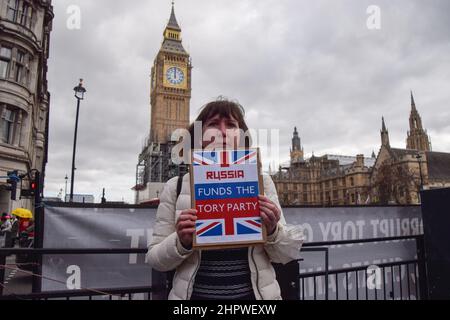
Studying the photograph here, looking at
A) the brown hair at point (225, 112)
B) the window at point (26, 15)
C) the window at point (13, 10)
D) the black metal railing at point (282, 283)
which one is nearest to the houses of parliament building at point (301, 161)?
the window at point (26, 15)

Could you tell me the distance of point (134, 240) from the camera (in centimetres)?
380

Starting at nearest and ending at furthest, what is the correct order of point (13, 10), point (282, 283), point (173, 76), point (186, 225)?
point (186, 225) < point (282, 283) < point (13, 10) < point (173, 76)

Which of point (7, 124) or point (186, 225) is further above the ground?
point (7, 124)

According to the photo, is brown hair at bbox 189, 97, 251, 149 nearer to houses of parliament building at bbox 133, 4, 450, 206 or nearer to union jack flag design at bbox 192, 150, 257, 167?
union jack flag design at bbox 192, 150, 257, 167

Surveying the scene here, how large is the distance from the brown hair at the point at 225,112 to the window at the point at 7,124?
21506 mm

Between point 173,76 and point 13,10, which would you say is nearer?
point 13,10

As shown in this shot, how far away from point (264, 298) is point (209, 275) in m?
0.35

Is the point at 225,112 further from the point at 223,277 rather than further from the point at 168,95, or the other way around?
the point at 168,95

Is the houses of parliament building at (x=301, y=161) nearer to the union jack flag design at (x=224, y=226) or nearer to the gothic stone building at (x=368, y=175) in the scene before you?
the gothic stone building at (x=368, y=175)

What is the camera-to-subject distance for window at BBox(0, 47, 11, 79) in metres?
19.4

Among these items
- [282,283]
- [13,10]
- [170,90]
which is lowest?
[282,283]

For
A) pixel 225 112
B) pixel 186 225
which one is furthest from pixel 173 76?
pixel 186 225

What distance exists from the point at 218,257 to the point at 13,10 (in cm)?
2543

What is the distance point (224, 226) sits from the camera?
185cm
